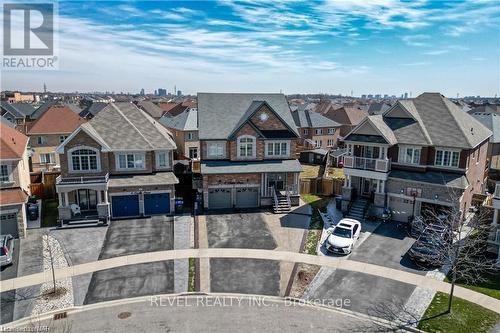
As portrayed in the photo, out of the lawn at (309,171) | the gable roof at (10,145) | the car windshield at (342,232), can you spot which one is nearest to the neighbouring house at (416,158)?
the car windshield at (342,232)

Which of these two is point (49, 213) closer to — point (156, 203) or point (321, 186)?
point (156, 203)

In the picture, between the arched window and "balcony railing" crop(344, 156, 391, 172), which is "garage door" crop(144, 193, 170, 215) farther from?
"balcony railing" crop(344, 156, 391, 172)

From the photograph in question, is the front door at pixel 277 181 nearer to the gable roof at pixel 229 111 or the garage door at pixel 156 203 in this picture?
the gable roof at pixel 229 111

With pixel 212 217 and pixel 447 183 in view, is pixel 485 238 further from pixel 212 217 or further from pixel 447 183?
pixel 212 217

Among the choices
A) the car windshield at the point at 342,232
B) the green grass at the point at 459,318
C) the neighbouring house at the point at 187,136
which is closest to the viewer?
the green grass at the point at 459,318

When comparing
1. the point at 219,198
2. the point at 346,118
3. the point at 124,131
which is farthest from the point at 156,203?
the point at 346,118
